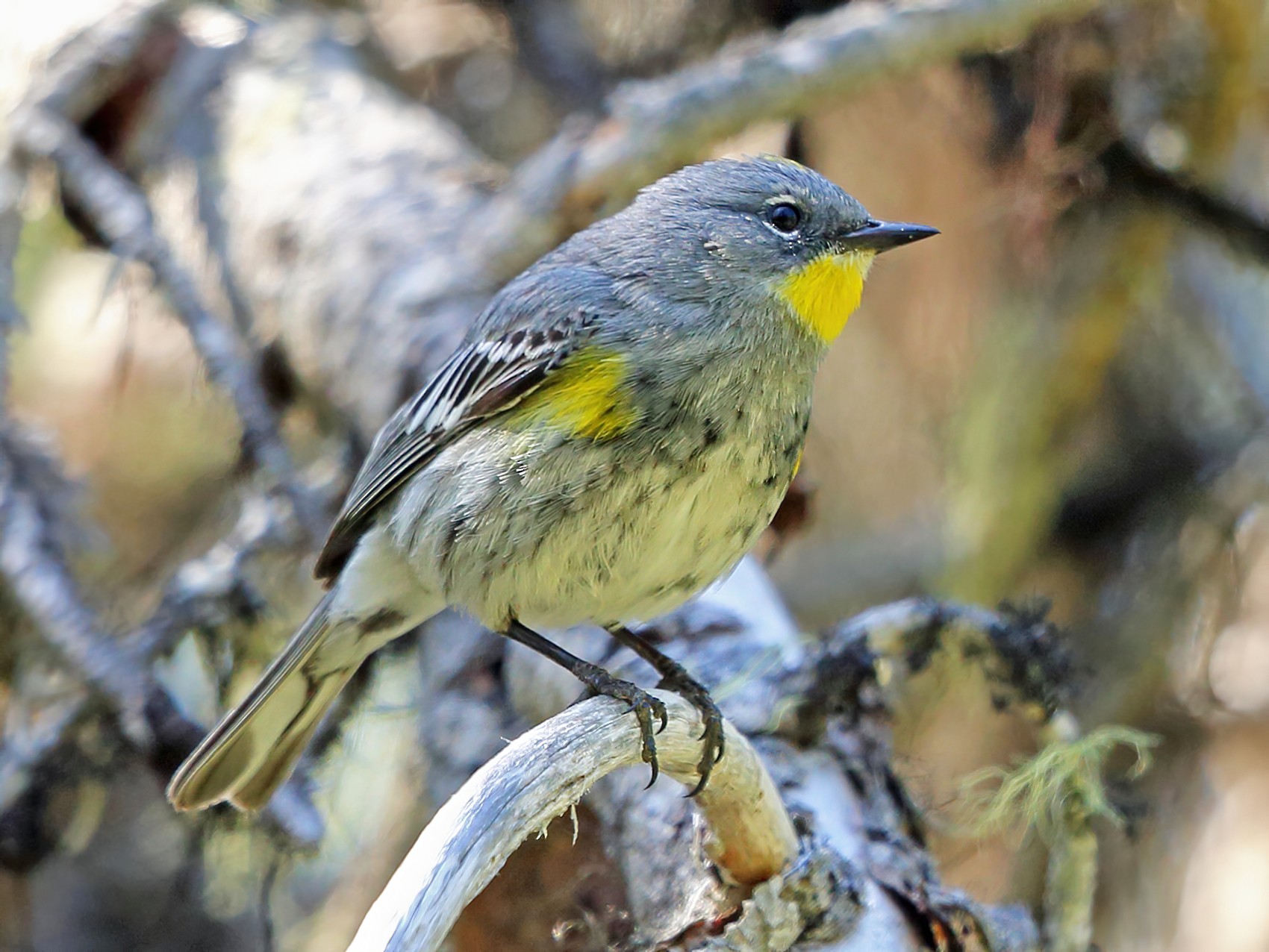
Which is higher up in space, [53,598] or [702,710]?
[53,598]

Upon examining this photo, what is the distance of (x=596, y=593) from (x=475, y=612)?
36 cm

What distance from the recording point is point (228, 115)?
5211 millimetres

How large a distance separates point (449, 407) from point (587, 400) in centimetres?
58

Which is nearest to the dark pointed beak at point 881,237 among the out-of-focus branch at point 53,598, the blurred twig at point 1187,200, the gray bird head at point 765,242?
the gray bird head at point 765,242

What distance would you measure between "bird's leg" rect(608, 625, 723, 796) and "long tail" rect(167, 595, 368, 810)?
0.73m

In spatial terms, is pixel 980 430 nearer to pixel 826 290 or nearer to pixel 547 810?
pixel 826 290

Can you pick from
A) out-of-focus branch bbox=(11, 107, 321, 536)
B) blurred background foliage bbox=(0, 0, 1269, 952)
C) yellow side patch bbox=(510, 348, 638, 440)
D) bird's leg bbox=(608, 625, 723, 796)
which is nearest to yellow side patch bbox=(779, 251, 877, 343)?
yellow side patch bbox=(510, 348, 638, 440)

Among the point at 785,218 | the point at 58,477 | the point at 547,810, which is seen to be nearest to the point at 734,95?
the point at 785,218

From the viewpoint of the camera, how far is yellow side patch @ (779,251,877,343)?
3.19 m

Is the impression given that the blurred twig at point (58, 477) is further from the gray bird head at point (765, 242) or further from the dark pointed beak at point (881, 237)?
the dark pointed beak at point (881, 237)

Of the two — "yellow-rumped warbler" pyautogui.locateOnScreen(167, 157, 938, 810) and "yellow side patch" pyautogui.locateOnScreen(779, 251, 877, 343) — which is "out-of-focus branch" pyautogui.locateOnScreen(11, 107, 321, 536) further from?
"yellow side patch" pyautogui.locateOnScreen(779, 251, 877, 343)

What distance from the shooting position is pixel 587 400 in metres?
2.92

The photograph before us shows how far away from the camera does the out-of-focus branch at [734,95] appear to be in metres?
4.17

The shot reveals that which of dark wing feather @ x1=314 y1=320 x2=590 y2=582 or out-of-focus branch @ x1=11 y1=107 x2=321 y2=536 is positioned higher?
out-of-focus branch @ x1=11 y1=107 x2=321 y2=536
